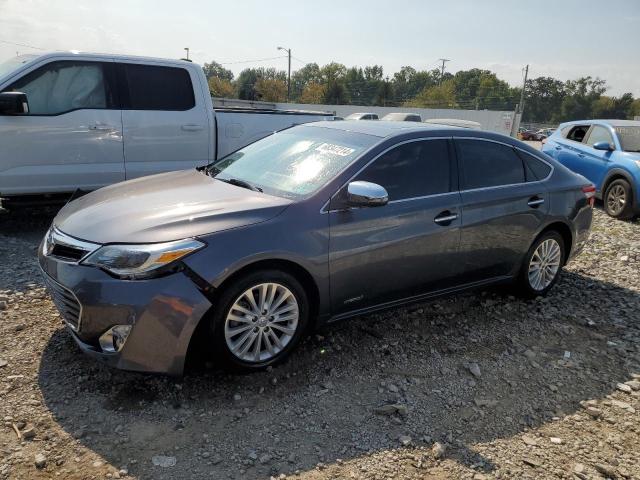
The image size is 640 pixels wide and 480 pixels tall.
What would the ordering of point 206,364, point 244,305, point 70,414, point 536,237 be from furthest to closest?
point 536,237
point 206,364
point 244,305
point 70,414

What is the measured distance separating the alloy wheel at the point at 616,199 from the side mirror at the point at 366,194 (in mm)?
7333

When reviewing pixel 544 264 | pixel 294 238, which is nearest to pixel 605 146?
pixel 544 264

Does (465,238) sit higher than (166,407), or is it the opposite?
(465,238)

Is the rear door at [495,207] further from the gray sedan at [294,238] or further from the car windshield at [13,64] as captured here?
the car windshield at [13,64]

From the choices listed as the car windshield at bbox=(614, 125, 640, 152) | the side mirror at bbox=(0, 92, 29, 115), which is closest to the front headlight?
the side mirror at bbox=(0, 92, 29, 115)

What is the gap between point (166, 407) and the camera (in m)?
3.06

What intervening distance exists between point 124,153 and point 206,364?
3.87 metres

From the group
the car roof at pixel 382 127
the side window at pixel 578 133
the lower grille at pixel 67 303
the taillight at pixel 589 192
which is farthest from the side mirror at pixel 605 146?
the lower grille at pixel 67 303

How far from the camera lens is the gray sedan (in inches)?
116

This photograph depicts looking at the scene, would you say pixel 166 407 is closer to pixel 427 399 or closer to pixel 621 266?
pixel 427 399

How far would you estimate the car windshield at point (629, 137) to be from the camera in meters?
9.29

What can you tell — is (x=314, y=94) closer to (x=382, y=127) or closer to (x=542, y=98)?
(x=542, y=98)

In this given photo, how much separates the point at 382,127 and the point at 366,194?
103 cm

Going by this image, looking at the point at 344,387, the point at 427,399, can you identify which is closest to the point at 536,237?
the point at 427,399
